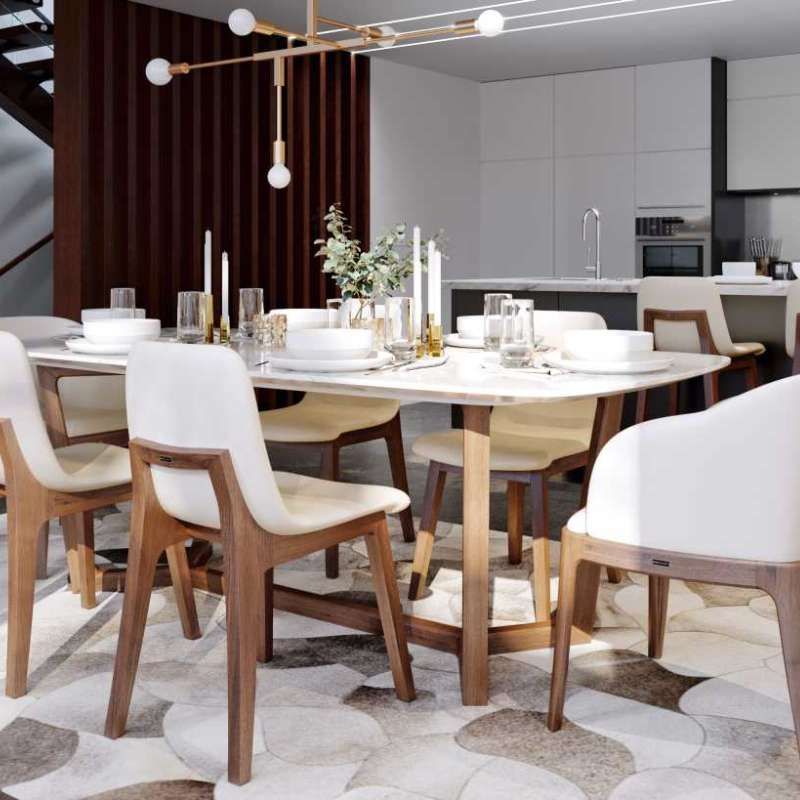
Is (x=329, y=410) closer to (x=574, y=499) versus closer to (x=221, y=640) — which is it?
(x=221, y=640)

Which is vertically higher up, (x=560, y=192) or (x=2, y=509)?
(x=560, y=192)

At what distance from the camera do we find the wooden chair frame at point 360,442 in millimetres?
3342

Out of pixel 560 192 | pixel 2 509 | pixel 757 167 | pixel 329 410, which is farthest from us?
pixel 560 192

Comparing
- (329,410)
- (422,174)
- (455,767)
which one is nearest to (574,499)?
(329,410)

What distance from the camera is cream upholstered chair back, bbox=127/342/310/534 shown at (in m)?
2.09

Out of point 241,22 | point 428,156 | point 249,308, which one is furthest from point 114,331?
point 428,156

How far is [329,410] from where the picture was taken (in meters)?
3.68

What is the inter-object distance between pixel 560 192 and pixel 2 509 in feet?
16.4

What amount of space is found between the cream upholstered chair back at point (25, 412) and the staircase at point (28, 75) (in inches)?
169

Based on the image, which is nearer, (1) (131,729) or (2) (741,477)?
(2) (741,477)

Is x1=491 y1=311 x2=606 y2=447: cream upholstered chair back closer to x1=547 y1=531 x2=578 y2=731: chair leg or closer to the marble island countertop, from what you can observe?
x1=547 y1=531 x2=578 y2=731: chair leg

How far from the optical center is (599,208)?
7.96m

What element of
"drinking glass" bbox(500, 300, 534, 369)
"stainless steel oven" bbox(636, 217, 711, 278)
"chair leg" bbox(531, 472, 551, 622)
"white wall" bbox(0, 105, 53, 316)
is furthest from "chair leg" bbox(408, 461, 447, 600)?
"white wall" bbox(0, 105, 53, 316)

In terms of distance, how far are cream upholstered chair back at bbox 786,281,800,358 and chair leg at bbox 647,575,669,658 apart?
1.98m
